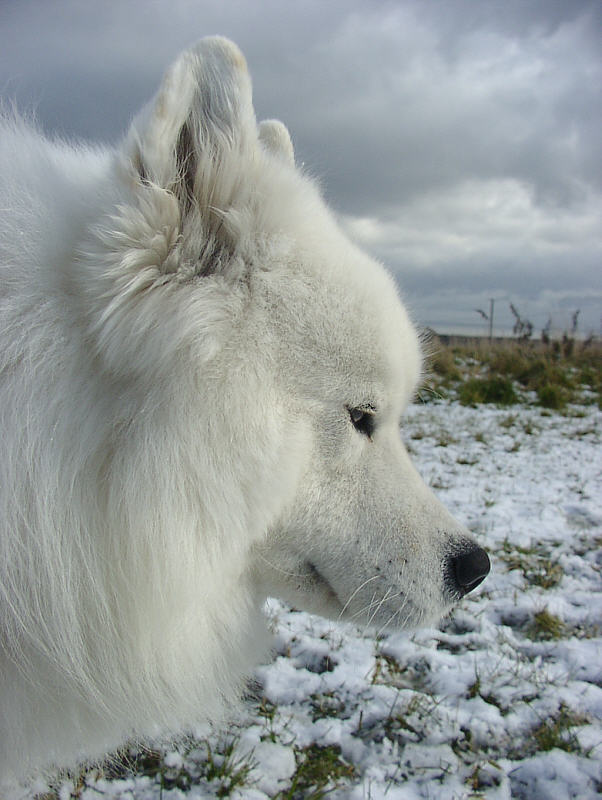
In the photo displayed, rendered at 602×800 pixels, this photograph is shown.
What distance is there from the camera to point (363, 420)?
147 centimetres

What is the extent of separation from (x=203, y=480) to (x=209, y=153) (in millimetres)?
→ 714

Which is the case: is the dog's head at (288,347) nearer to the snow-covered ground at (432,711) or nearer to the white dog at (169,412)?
the white dog at (169,412)

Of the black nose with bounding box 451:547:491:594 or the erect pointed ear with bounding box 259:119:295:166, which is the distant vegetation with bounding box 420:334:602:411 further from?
the black nose with bounding box 451:547:491:594

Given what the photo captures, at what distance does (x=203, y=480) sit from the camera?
122cm

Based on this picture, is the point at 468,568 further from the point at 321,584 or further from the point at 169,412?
the point at 169,412

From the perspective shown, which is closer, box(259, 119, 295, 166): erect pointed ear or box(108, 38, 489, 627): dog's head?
box(108, 38, 489, 627): dog's head

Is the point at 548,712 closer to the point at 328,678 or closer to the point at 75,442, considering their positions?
the point at 328,678

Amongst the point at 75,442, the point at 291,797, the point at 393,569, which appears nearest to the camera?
the point at 75,442

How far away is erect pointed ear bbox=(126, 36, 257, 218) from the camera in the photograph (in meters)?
1.13

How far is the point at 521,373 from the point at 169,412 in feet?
30.2

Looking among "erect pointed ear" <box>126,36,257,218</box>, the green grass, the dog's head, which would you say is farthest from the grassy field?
"erect pointed ear" <box>126,36,257,218</box>

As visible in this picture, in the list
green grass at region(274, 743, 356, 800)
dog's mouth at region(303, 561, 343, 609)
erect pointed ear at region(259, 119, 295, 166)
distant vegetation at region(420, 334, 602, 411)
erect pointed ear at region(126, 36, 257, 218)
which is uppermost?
erect pointed ear at region(259, 119, 295, 166)


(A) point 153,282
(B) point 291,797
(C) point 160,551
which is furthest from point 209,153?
(B) point 291,797

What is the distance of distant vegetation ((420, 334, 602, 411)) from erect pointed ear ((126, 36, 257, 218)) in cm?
559
